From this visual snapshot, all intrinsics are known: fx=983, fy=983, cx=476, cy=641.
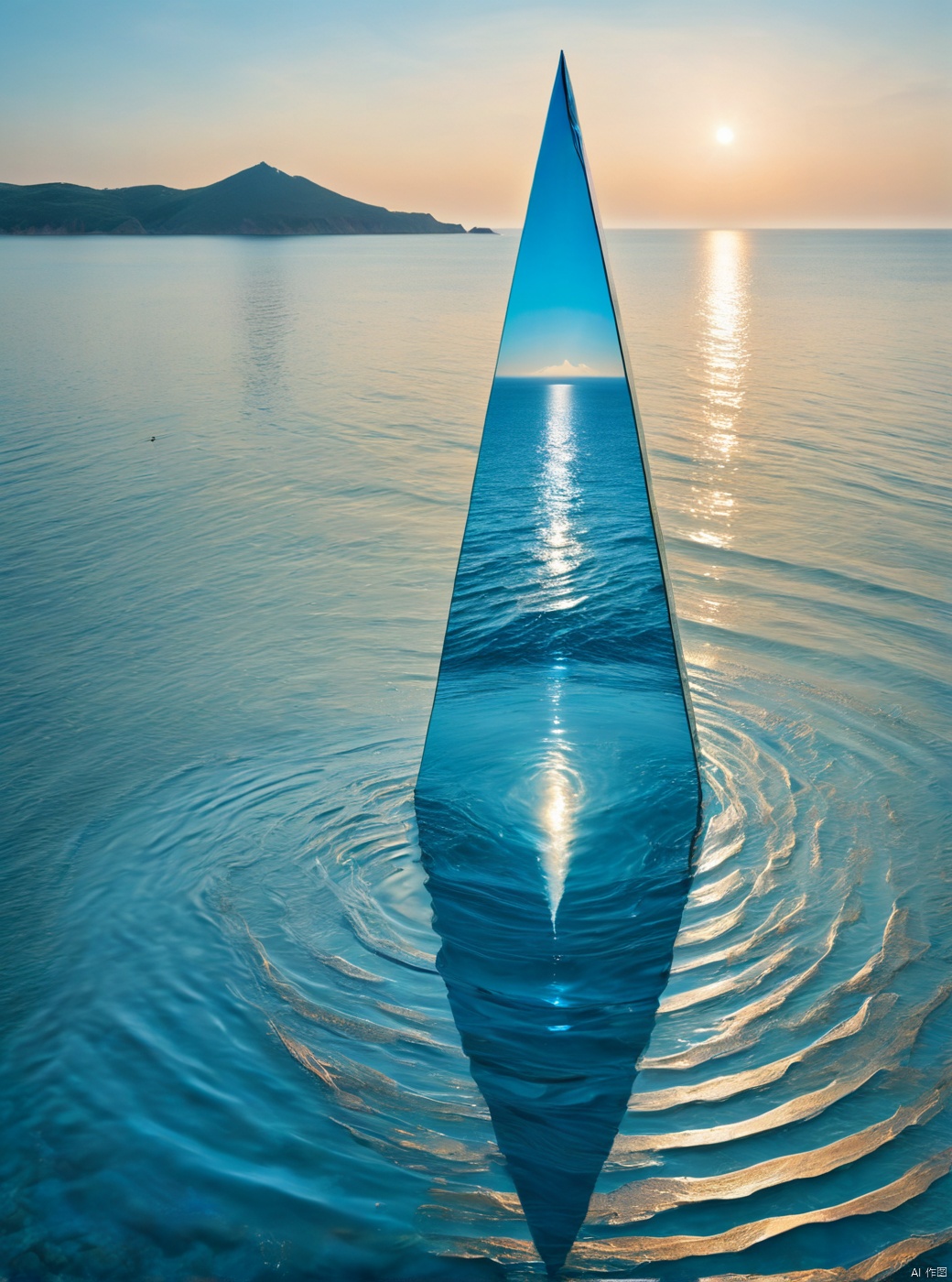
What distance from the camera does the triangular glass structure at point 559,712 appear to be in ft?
12.2

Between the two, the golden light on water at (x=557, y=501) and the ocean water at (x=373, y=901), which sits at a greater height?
the golden light on water at (x=557, y=501)

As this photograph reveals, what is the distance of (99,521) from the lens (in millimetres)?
9977

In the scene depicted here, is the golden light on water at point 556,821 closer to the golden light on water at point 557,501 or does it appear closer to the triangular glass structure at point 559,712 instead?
the triangular glass structure at point 559,712

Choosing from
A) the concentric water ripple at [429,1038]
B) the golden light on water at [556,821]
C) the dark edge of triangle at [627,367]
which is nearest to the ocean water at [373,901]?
the concentric water ripple at [429,1038]

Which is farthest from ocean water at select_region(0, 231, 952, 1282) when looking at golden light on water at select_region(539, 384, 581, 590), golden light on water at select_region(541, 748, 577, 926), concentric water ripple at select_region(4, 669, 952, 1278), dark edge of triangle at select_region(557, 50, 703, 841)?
golden light on water at select_region(539, 384, 581, 590)

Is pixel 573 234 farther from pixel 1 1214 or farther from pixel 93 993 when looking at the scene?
pixel 1 1214

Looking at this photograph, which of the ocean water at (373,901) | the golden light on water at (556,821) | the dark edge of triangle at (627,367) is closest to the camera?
the ocean water at (373,901)

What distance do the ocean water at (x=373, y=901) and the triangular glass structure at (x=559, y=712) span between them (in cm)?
19

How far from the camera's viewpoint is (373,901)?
165 inches

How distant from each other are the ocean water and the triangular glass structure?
19 centimetres

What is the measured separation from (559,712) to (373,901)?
1253 mm

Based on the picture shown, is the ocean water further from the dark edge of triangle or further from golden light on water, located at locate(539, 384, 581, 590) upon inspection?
golden light on water, located at locate(539, 384, 581, 590)

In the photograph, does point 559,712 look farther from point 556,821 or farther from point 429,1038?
point 429,1038

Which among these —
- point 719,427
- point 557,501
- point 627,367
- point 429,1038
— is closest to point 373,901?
point 429,1038
